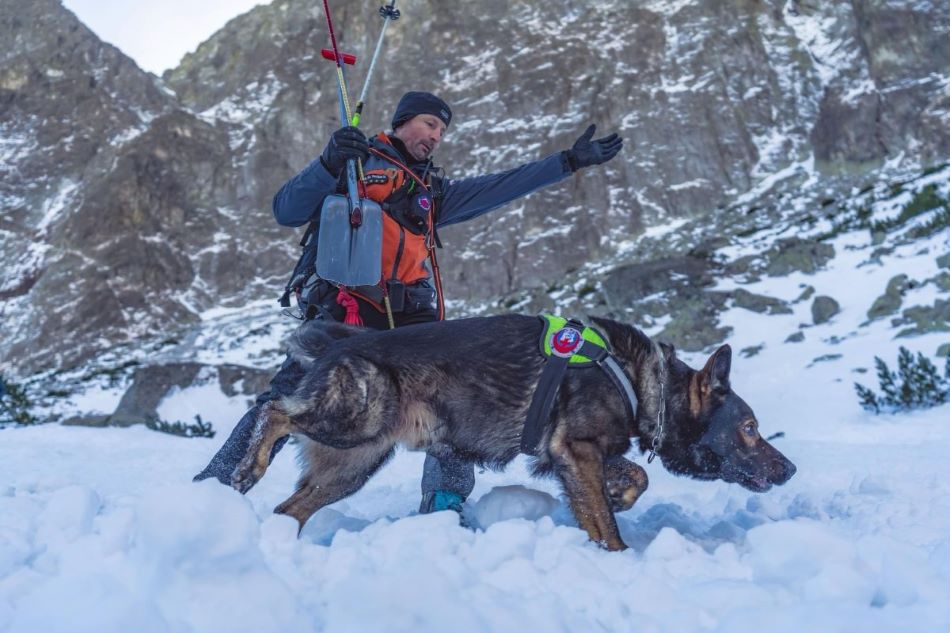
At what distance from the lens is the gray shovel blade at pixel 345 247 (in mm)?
4082

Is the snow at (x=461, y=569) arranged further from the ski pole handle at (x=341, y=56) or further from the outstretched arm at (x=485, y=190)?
the ski pole handle at (x=341, y=56)

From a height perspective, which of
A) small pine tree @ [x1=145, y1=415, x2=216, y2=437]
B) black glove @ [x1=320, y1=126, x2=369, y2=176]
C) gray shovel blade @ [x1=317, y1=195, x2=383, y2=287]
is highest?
black glove @ [x1=320, y1=126, x2=369, y2=176]

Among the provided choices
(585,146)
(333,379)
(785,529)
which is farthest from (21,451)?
(785,529)

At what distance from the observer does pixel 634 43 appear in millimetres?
61250

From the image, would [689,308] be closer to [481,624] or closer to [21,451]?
[21,451]

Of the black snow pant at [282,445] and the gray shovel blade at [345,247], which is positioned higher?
the gray shovel blade at [345,247]

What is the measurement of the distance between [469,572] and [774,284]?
64.8ft

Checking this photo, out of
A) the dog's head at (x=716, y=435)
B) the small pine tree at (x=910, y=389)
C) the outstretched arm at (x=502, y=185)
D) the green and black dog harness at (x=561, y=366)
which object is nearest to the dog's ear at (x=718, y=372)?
the dog's head at (x=716, y=435)

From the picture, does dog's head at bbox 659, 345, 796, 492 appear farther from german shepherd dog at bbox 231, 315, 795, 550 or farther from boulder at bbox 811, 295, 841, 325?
boulder at bbox 811, 295, 841, 325

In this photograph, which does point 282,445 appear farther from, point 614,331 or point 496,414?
point 614,331

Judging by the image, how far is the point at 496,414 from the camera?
3635 millimetres

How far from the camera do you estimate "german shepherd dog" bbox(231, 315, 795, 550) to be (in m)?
3.37

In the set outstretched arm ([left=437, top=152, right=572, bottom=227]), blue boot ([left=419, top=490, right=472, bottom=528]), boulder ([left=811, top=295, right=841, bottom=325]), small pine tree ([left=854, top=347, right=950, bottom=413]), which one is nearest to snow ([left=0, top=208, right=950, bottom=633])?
blue boot ([left=419, top=490, right=472, bottom=528])

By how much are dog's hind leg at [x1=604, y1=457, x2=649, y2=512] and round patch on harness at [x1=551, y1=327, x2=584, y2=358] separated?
0.62m
